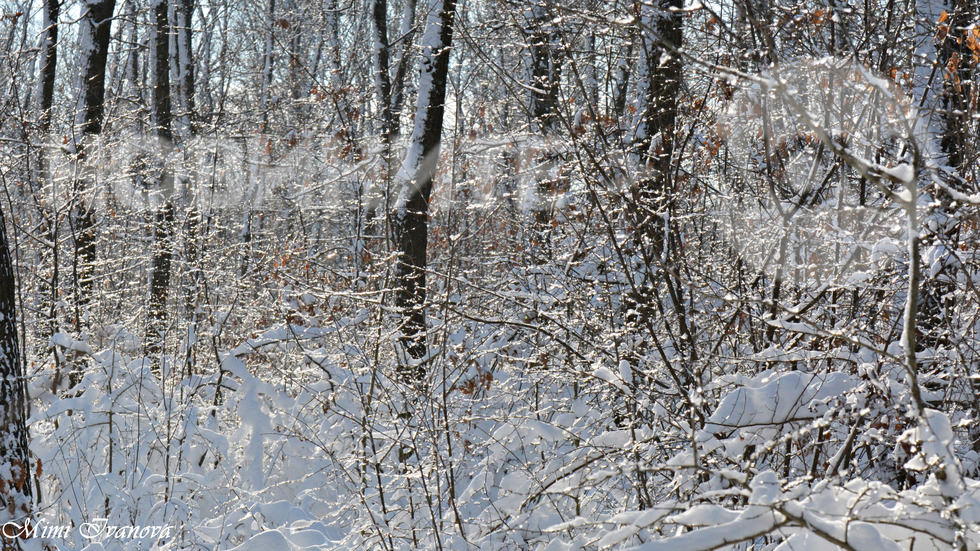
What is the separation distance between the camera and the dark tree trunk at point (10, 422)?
11.7 ft

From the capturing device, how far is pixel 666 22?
498 cm

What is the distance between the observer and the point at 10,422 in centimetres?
359

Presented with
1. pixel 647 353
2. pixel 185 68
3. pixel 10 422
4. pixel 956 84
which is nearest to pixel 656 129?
pixel 647 353

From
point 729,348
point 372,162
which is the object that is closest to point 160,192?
point 372,162

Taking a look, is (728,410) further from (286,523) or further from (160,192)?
(160,192)

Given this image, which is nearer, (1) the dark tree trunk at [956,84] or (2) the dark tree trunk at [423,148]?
(1) the dark tree trunk at [956,84]

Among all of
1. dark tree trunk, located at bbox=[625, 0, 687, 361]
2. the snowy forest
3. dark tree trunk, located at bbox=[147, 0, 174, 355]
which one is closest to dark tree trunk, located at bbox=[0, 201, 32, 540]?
the snowy forest

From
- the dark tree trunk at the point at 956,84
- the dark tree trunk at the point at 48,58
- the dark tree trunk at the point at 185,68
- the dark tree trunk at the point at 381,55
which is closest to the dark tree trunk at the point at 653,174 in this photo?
the dark tree trunk at the point at 956,84

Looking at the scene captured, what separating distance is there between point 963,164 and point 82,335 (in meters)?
6.12

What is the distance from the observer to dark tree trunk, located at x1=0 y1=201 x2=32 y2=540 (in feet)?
11.7

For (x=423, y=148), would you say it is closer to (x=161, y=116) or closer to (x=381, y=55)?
(x=381, y=55)

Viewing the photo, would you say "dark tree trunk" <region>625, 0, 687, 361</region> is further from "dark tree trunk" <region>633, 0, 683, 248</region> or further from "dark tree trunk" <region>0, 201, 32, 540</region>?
"dark tree trunk" <region>0, 201, 32, 540</region>

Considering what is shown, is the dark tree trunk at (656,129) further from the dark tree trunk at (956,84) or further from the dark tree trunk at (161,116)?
the dark tree trunk at (161,116)

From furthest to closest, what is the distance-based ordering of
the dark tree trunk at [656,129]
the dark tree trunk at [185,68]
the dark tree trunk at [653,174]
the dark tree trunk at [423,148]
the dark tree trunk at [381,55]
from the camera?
1. the dark tree trunk at [185,68]
2. the dark tree trunk at [381,55]
3. the dark tree trunk at [423,148]
4. the dark tree trunk at [656,129]
5. the dark tree trunk at [653,174]
